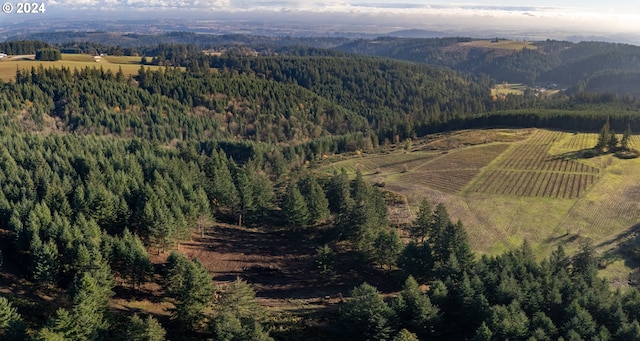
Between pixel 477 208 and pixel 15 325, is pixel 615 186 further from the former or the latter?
pixel 15 325

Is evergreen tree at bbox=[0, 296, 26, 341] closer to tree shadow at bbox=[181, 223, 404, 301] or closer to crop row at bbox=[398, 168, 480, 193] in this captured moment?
tree shadow at bbox=[181, 223, 404, 301]

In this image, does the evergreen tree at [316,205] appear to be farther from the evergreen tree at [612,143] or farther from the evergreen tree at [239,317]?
the evergreen tree at [612,143]

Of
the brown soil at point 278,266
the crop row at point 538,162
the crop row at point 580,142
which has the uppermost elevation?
the crop row at point 580,142

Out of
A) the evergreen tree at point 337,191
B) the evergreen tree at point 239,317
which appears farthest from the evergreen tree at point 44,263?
the evergreen tree at point 337,191

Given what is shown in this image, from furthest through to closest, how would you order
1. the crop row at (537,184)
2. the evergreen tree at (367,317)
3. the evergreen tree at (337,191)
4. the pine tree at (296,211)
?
the crop row at (537,184)
the evergreen tree at (337,191)
the pine tree at (296,211)
the evergreen tree at (367,317)

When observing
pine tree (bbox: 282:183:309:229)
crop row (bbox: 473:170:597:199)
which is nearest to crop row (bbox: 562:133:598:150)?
crop row (bbox: 473:170:597:199)

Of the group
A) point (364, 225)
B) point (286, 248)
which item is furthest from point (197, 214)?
point (364, 225)
